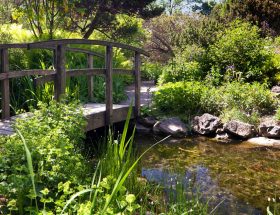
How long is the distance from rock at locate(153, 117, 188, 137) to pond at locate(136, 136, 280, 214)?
0.93 feet

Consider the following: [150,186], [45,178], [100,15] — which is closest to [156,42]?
[100,15]

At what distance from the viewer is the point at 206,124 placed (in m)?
7.94

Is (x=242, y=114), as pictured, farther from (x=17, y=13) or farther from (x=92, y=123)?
(x=17, y=13)

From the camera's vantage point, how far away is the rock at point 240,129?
761cm

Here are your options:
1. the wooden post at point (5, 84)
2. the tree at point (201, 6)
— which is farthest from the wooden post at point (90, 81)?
the tree at point (201, 6)

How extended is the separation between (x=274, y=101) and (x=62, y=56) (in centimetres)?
456

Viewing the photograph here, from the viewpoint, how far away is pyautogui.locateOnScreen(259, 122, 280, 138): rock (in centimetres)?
752

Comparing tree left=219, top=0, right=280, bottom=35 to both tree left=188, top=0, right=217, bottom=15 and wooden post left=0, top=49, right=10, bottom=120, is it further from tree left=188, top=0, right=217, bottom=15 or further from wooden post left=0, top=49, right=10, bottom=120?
tree left=188, top=0, right=217, bottom=15

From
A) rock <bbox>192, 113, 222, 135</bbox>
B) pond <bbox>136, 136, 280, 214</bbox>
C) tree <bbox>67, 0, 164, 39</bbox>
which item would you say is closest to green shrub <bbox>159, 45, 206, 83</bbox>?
rock <bbox>192, 113, 222, 135</bbox>

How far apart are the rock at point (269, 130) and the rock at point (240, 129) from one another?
0.46ft

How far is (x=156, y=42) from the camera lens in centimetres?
2211

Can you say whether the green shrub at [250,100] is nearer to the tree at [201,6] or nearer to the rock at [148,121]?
the rock at [148,121]

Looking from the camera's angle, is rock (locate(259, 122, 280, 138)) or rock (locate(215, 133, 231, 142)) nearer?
rock (locate(259, 122, 280, 138))

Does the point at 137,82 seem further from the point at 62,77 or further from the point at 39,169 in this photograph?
the point at 39,169
